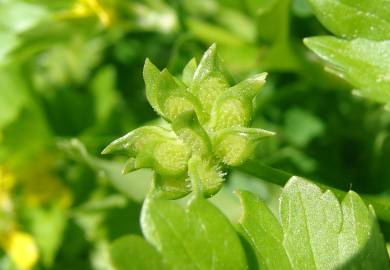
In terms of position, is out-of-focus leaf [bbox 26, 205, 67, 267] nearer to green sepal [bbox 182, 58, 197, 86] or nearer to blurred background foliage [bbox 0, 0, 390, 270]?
blurred background foliage [bbox 0, 0, 390, 270]

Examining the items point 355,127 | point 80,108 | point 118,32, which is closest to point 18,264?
point 80,108

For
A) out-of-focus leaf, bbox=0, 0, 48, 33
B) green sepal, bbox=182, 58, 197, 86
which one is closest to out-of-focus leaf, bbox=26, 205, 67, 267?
out-of-focus leaf, bbox=0, 0, 48, 33

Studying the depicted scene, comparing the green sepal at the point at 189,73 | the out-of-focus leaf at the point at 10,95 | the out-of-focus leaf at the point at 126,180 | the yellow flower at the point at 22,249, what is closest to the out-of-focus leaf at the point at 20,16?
the out-of-focus leaf at the point at 10,95

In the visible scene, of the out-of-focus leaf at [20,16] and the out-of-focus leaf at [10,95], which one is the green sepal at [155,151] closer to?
the out-of-focus leaf at [20,16]

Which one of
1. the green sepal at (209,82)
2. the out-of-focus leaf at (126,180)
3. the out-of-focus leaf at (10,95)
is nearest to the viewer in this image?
the green sepal at (209,82)

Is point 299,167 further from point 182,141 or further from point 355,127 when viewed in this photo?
point 182,141

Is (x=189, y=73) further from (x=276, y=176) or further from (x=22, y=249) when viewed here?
(x=22, y=249)

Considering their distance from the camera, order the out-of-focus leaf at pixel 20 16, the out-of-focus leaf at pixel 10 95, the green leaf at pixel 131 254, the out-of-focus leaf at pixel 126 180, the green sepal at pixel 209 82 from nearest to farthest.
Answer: the green leaf at pixel 131 254
the green sepal at pixel 209 82
the out-of-focus leaf at pixel 126 180
the out-of-focus leaf at pixel 20 16
the out-of-focus leaf at pixel 10 95
